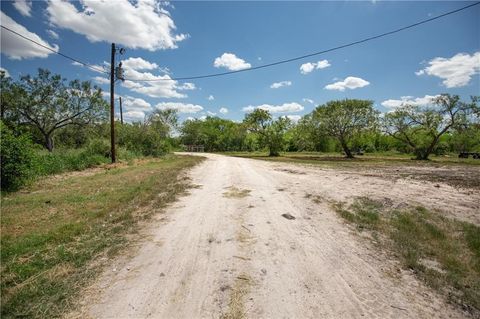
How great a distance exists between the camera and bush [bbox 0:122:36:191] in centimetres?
803

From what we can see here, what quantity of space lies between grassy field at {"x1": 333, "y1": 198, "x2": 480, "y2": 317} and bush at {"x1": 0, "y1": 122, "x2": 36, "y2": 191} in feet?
33.2

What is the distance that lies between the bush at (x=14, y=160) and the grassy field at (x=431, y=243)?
10.1 m

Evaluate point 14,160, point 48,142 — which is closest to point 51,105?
point 48,142

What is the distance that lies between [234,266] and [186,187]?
6.10 meters

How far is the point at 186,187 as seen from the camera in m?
9.42

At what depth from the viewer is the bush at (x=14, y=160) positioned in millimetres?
8031

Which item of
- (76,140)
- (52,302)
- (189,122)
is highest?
(189,122)

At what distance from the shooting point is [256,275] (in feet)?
11.2

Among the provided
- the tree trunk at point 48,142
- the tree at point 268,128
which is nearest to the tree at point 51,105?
the tree trunk at point 48,142

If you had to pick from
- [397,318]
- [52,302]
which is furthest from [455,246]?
[52,302]

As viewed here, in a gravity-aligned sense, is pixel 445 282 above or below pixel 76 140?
below

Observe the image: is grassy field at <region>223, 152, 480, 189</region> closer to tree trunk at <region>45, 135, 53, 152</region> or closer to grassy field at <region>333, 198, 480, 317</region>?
grassy field at <region>333, 198, 480, 317</region>

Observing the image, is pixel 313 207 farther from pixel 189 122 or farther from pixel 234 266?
pixel 189 122

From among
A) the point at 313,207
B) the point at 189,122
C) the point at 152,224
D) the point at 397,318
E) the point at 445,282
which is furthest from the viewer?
the point at 189,122
